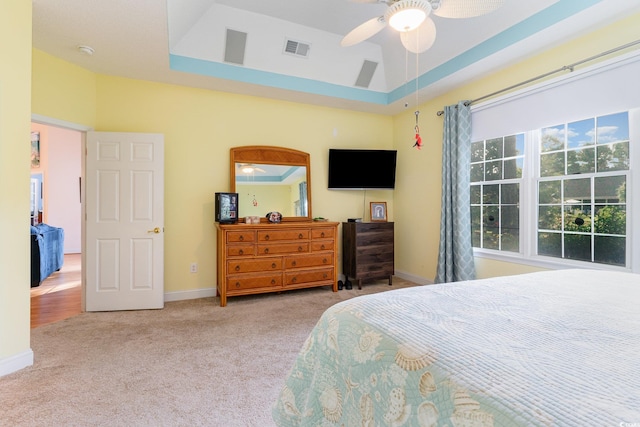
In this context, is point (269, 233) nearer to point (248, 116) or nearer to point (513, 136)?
point (248, 116)

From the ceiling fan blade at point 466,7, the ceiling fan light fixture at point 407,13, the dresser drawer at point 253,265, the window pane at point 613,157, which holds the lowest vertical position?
the dresser drawer at point 253,265

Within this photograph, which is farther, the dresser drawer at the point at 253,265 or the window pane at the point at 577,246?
the dresser drawer at the point at 253,265

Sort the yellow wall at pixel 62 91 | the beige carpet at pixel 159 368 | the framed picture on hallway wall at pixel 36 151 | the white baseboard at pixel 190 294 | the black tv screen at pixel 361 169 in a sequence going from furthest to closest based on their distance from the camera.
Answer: the framed picture on hallway wall at pixel 36 151 < the black tv screen at pixel 361 169 < the white baseboard at pixel 190 294 < the yellow wall at pixel 62 91 < the beige carpet at pixel 159 368

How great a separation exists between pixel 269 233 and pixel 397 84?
8.75ft

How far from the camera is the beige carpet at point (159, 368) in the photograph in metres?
1.63

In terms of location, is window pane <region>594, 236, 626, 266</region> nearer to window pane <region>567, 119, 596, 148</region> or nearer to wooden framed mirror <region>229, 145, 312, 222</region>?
window pane <region>567, 119, 596, 148</region>

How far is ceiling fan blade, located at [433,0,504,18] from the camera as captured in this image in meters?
1.71

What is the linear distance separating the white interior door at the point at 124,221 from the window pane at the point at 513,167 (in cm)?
386

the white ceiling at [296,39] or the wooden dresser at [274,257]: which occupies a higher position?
the white ceiling at [296,39]

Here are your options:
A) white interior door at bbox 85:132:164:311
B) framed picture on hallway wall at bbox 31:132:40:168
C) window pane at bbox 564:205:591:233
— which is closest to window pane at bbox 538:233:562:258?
window pane at bbox 564:205:591:233

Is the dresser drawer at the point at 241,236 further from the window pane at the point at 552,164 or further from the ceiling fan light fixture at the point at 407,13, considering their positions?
the window pane at the point at 552,164

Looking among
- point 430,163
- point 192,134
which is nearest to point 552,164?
point 430,163

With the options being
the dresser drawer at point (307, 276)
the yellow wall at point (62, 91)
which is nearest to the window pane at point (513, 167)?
the dresser drawer at point (307, 276)

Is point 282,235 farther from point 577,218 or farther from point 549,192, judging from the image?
point 577,218
